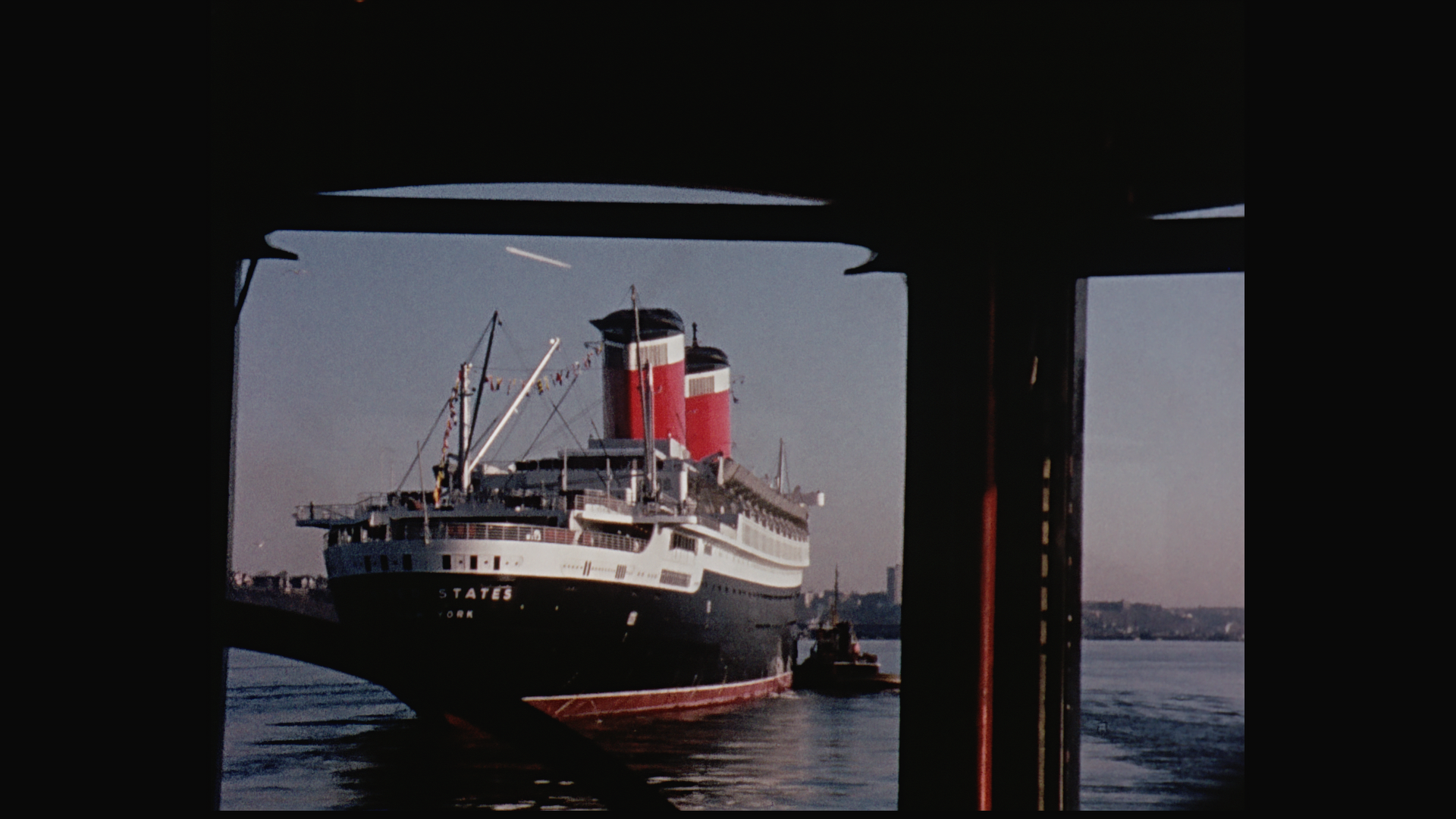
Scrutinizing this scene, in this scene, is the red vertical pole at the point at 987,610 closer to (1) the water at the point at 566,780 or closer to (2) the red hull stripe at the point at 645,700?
(1) the water at the point at 566,780

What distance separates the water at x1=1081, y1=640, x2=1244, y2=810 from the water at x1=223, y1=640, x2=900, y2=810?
5358 millimetres

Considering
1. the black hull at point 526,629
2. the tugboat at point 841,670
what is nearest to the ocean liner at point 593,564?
the black hull at point 526,629

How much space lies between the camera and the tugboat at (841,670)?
47656 millimetres

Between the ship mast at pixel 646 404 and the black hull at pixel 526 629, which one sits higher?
the ship mast at pixel 646 404

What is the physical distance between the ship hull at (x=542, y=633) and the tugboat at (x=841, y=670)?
51.5ft

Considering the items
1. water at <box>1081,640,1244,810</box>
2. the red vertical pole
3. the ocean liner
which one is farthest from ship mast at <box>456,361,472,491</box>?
the red vertical pole

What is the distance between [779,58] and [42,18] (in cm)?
243

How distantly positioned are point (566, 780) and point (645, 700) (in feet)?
27.3

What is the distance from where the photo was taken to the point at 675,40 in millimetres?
4168

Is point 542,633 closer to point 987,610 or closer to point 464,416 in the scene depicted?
point 464,416

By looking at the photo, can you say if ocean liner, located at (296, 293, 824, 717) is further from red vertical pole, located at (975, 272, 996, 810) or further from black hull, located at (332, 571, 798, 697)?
red vertical pole, located at (975, 272, 996, 810)

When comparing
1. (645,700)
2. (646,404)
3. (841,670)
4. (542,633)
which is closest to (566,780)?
(542,633)

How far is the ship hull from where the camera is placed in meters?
28.3

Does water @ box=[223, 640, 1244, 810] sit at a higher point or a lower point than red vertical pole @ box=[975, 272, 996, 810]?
lower
